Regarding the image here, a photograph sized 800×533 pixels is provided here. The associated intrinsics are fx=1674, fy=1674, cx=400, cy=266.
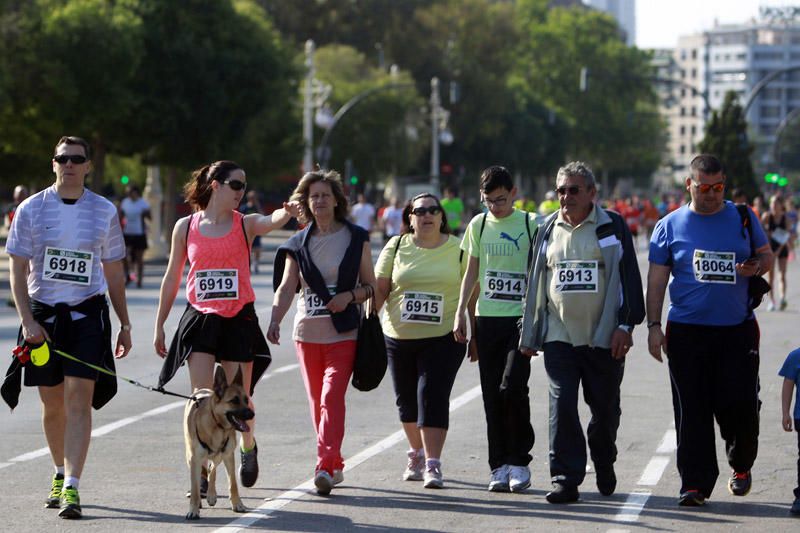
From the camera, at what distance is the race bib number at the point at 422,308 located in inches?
363

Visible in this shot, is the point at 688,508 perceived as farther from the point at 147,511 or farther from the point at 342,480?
the point at 147,511

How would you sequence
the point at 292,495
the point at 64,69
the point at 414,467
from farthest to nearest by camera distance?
the point at 64,69, the point at 414,467, the point at 292,495

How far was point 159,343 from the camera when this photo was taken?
853 centimetres

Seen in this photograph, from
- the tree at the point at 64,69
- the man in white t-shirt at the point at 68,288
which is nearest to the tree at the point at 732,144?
the tree at the point at 64,69

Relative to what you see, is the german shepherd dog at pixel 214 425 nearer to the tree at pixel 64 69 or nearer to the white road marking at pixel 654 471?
the white road marking at pixel 654 471

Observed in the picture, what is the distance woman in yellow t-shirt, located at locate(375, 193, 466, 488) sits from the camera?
30.0 ft

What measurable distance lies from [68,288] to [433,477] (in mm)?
2223

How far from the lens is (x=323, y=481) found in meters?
8.59

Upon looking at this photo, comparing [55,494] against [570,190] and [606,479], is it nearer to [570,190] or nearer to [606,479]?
[606,479]

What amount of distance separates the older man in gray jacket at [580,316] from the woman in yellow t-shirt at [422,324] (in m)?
0.74

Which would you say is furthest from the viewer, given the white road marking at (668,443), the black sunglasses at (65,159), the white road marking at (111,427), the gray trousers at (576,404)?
the white road marking at (668,443)

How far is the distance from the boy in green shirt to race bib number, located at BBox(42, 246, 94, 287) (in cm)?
206

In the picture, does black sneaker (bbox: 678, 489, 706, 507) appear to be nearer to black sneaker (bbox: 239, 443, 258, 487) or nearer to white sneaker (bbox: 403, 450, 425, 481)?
white sneaker (bbox: 403, 450, 425, 481)

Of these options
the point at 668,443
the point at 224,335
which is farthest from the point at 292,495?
the point at 668,443
